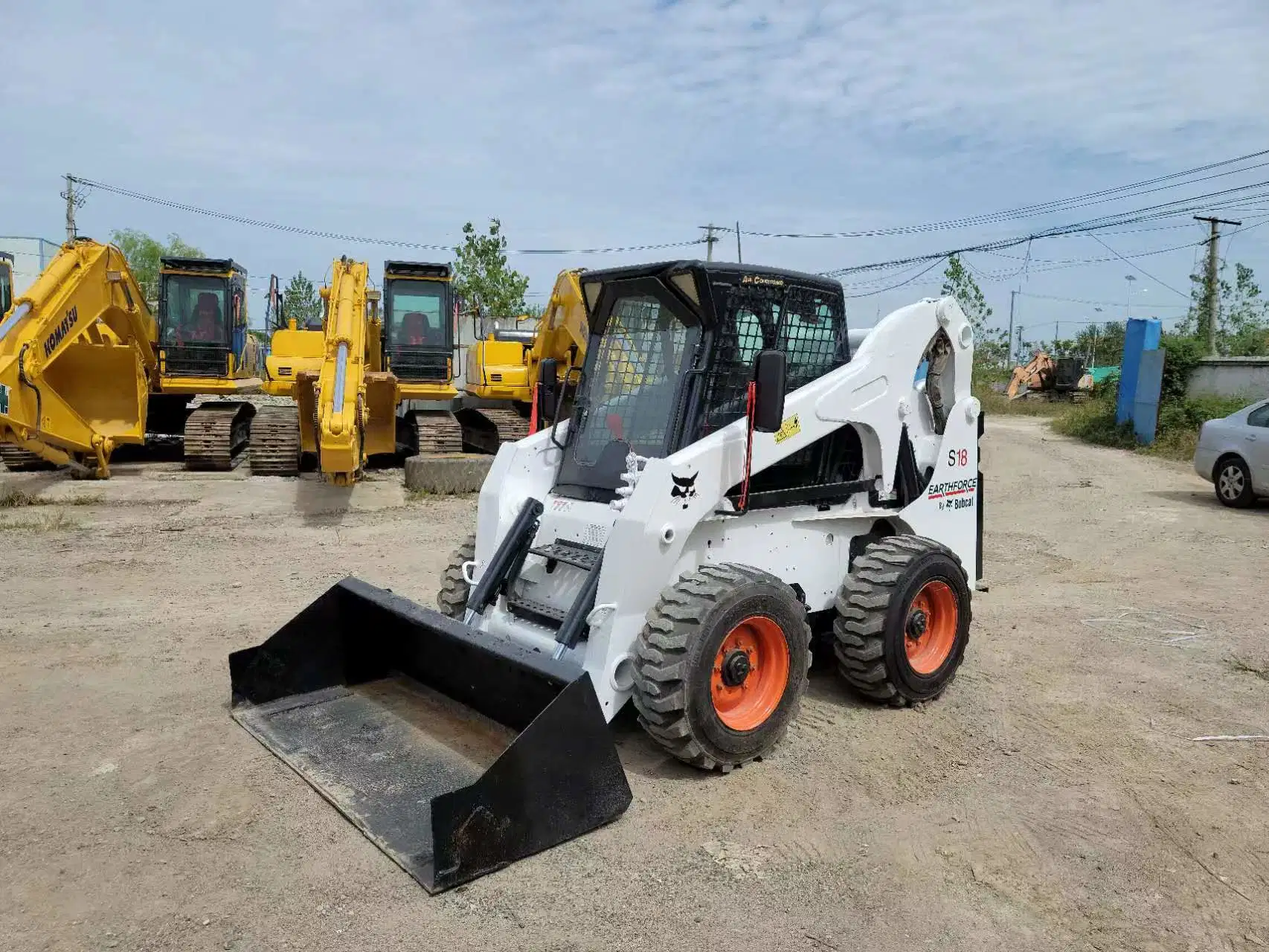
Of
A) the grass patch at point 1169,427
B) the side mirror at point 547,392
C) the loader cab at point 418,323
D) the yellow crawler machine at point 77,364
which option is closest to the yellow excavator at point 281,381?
the loader cab at point 418,323

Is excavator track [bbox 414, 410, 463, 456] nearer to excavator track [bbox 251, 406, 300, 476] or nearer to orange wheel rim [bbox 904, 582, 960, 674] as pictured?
excavator track [bbox 251, 406, 300, 476]

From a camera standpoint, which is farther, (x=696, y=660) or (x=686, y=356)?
(x=686, y=356)

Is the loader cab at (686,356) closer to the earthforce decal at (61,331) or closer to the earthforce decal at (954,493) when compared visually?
the earthforce decal at (954,493)

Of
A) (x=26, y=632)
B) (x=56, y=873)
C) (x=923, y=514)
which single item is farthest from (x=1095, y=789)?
(x=26, y=632)

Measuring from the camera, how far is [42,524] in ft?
33.5

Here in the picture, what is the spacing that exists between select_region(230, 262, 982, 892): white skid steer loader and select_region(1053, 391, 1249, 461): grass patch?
1625 centimetres

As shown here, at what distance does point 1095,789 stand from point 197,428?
44.6ft

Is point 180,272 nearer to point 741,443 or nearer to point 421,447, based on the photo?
point 421,447

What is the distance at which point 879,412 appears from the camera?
212 inches

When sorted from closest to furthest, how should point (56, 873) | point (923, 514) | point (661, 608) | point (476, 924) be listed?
1. point (476, 924)
2. point (56, 873)
3. point (661, 608)
4. point (923, 514)

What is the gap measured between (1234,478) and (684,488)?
11.4m

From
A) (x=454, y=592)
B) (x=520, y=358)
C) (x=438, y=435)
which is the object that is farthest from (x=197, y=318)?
(x=454, y=592)

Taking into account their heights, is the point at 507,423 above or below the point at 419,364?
below

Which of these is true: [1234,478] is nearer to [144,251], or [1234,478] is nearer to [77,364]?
[77,364]
